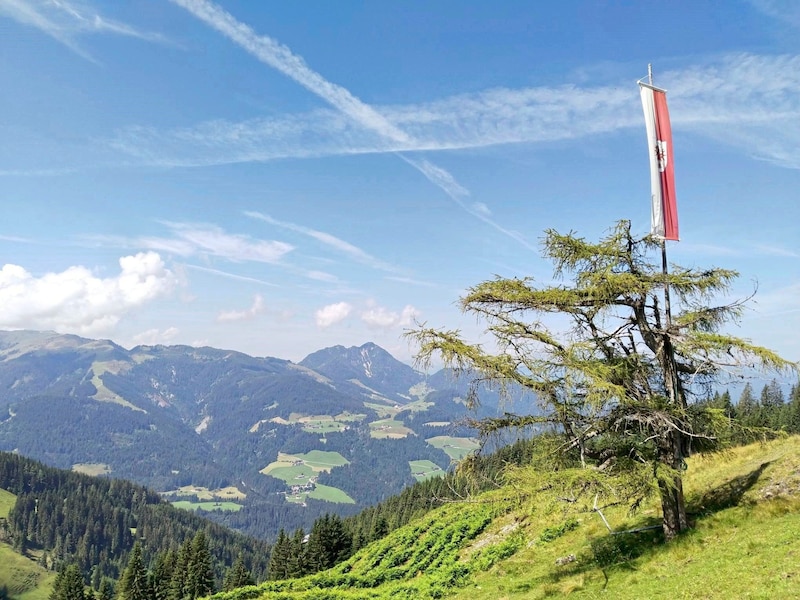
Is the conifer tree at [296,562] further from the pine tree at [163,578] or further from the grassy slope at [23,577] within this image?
the grassy slope at [23,577]

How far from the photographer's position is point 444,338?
17016 millimetres

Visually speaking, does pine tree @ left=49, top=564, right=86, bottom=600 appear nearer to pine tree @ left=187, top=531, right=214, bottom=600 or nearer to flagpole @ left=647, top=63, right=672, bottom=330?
pine tree @ left=187, top=531, right=214, bottom=600

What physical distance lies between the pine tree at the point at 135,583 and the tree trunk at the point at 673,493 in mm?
86429

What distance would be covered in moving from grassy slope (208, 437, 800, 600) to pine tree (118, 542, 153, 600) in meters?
56.8

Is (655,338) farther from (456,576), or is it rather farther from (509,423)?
(456,576)

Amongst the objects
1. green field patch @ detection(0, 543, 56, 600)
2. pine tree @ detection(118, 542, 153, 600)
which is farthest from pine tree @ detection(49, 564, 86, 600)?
green field patch @ detection(0, 543, 56, 600)

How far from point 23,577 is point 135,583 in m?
162

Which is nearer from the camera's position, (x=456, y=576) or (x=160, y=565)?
(x=456, y=576)

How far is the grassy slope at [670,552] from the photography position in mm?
14016

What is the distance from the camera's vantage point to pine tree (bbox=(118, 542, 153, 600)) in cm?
7619

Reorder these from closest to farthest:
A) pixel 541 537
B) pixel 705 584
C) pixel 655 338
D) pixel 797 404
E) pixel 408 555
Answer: pixel 705 584 → pixel 655 338 → pixel 541 537 → pixel 408 555 → pixel 797 404

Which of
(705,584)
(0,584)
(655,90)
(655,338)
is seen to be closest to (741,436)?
(655,338)

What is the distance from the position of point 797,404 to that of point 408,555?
3849 inches

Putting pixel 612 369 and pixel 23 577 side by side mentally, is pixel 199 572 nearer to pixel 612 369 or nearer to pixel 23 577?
pixel 612 369
